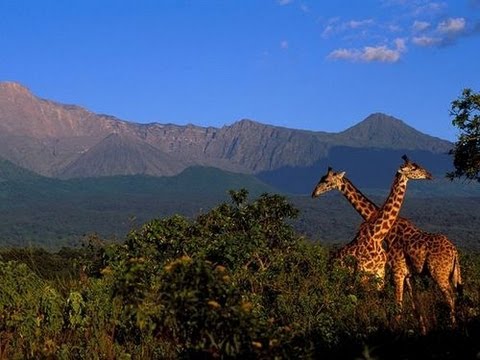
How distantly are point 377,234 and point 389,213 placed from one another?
81 cm

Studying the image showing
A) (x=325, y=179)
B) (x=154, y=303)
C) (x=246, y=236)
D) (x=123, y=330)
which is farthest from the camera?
(x=246, y=236)

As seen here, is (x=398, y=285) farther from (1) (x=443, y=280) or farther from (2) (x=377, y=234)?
(2) (x=377, y=234)

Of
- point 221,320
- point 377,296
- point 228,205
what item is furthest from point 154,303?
point 228,205

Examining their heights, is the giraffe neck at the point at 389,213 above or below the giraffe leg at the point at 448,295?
above

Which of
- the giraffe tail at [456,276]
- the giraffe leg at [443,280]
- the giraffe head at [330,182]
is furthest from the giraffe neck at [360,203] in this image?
the giraffe leg at [443,280]

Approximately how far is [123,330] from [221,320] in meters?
5.17

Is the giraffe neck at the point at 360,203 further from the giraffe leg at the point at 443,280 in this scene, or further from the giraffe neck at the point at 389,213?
the giraffe leg at the point at 443,280

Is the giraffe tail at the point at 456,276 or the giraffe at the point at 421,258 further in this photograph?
the giraffe tail at the point at 456,276

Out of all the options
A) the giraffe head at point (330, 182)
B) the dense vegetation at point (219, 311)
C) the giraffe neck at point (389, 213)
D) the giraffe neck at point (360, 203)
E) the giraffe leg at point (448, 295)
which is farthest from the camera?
the giraffe head at point (330, 182)

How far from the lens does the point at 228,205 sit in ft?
89.7

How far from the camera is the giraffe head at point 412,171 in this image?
1784 cm

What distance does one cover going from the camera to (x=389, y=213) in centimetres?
1709

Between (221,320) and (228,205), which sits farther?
(228,205)

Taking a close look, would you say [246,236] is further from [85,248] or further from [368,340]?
[368,340]
